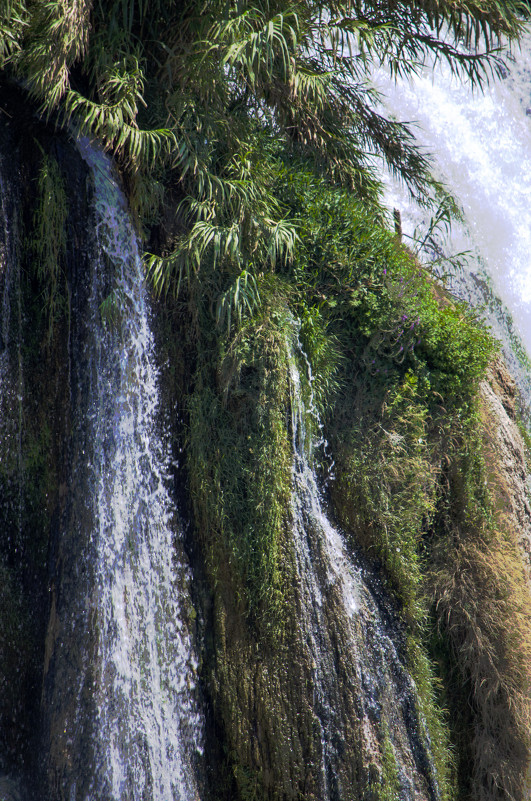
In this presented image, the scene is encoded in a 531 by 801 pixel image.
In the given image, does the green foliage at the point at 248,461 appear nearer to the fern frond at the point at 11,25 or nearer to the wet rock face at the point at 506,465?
the wet rock face at the point at 506,465

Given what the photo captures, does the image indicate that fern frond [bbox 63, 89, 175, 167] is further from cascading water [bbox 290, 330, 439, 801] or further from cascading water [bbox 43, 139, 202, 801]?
cascading water [bbox 290, 330, 439, 801]

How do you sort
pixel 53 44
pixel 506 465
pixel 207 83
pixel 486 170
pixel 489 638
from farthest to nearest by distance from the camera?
pixel 486 170 < pixel 506 465 < pixel 489 638 < pixel 207 83 < pixel 53 44

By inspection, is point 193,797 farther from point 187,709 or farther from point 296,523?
point 296,523

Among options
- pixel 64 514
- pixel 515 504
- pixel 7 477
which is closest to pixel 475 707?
pixel 515 504

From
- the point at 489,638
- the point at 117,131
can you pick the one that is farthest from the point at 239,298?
the point at 489,638

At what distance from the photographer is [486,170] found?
679 cm

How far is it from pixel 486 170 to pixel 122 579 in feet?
18.5

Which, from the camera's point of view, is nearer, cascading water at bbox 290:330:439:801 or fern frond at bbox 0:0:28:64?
fern frond at bbox 0:0:28:64

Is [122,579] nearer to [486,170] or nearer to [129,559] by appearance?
[129,559]

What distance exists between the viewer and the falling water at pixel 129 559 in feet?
11.9

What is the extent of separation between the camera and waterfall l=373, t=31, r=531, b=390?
20.9ft

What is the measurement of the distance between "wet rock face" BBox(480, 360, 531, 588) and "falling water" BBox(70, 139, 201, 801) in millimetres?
2307

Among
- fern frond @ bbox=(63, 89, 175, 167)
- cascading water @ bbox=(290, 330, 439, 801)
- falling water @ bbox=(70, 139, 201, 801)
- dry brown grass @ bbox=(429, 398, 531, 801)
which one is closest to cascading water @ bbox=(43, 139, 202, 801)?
falling water @ bbox=(70, 139, 201, 801)

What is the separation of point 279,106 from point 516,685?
407cm
